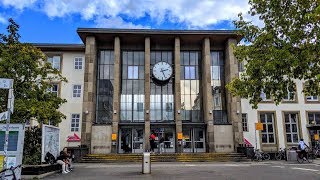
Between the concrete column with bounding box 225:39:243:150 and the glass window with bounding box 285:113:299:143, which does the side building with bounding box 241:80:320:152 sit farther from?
the concrete column with bounding box 225:39:243:150

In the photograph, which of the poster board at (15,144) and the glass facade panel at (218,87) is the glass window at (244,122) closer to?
the glass facade panel at (218,87)

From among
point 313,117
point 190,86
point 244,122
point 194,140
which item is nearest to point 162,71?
point 190,86

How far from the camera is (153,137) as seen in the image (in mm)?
31812

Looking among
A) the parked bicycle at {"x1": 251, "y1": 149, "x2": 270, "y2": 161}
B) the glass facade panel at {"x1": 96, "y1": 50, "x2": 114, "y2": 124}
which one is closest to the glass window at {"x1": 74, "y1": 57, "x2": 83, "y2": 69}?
the glass facade panel at {"x1": 96, "y1": 50, "x2": 114, "y2": 124}

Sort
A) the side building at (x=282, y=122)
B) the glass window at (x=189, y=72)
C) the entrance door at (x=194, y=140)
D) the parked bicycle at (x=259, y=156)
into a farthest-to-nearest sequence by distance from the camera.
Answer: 1. the side building at (x=282, y=122)
2. the glass window at (x=189, y=72)
3. the entrance door at (x=194, y=140)
4. the parked bicycle at (x=259, y=156)

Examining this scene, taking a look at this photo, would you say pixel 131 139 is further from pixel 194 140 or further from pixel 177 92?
pixel 177 92

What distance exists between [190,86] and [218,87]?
3.03 metres

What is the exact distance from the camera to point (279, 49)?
497 inches

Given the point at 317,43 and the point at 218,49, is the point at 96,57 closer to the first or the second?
the point at 218,49

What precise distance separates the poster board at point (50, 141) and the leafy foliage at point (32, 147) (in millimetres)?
628

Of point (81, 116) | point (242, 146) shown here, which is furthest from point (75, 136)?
point (242, 146)

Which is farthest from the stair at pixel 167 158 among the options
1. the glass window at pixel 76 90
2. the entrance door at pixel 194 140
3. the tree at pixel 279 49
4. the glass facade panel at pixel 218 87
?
the tree at pixel 279 49

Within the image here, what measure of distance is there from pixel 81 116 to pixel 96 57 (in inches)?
252

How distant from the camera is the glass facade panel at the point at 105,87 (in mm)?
34178
